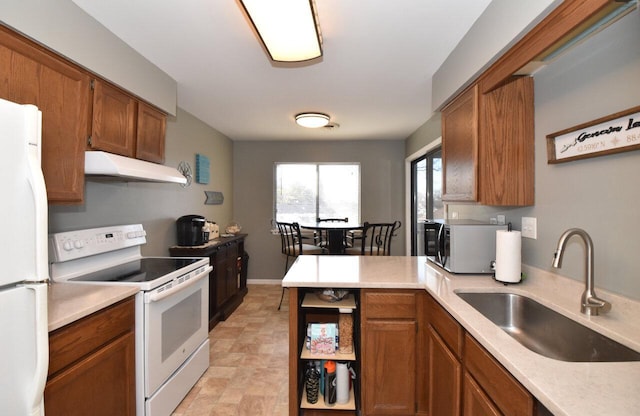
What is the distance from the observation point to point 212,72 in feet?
7.76

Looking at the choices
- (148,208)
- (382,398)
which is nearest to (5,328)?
(382,398)

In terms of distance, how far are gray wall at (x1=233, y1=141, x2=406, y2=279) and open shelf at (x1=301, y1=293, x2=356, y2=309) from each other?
10.2ft

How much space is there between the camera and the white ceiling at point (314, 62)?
1595 mm

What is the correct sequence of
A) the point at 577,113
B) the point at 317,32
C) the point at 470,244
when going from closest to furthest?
the point at 577,113, the point at 317,32, the point at 470,244

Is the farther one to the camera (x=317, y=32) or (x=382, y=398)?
(x=382, y=398)

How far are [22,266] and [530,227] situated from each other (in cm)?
228

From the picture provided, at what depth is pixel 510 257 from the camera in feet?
5.19

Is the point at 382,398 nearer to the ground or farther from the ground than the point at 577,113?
nearer to the ground

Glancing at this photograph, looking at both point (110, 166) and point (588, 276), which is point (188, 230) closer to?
point (110, 166)

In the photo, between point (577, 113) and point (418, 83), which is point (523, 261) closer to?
point (577, 113)

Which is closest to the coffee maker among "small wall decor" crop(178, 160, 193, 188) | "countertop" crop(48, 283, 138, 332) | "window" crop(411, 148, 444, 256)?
"small wall decor" crop(178, 160, 193, 188)

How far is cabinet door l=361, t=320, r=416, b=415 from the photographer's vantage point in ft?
5.51

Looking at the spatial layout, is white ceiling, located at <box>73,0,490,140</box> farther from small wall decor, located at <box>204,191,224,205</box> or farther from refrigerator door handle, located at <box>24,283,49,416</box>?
refrigerator door handle, located at <box>24,283,49,416</box>

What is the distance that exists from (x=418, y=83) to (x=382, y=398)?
8.00 ft
